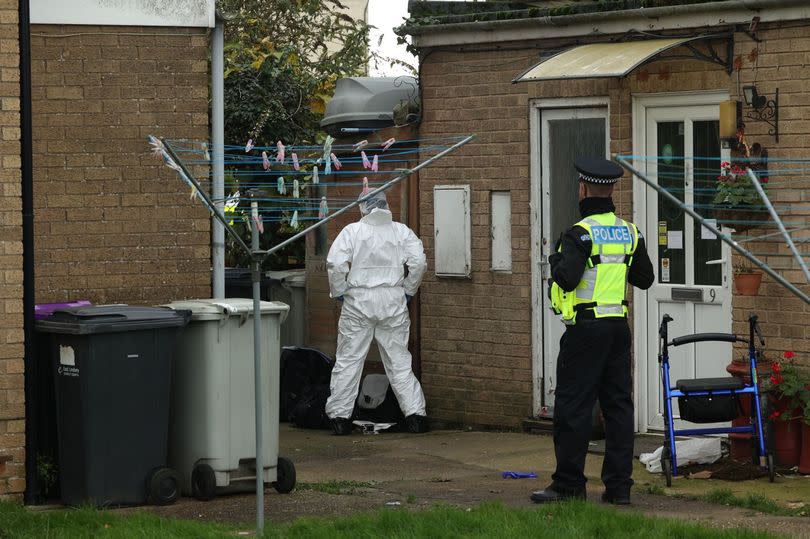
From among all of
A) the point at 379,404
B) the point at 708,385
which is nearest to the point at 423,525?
the point at 708,385

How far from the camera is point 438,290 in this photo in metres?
11.9

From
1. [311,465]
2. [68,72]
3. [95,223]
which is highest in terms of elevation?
[68,72]

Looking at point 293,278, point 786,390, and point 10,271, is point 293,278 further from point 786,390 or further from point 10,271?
point 786,390

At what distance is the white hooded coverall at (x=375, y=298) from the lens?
1148 cm

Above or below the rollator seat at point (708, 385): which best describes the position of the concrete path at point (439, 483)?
below

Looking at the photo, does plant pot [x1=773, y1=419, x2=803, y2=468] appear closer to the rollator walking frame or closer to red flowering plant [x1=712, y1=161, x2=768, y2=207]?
the rollator walking frame

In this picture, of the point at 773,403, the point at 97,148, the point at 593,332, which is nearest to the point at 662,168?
the point at 773,403

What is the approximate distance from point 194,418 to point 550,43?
4274 millimetres

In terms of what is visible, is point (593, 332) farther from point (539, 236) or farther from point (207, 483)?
point (539, 236)

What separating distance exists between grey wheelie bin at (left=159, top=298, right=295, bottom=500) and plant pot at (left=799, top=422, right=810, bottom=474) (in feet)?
10.5

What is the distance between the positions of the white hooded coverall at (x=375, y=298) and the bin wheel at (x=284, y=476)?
10.1ft

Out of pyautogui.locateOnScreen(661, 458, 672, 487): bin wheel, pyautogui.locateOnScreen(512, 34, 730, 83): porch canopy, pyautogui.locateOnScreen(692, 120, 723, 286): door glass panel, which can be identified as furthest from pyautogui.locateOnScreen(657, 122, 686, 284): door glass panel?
pyautogui.locateOnScreen(661, 458, 672, 487): bin wheel

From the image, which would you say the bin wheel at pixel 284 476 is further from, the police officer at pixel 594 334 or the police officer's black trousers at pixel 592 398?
the police officer's black trousers at pixel 592 398

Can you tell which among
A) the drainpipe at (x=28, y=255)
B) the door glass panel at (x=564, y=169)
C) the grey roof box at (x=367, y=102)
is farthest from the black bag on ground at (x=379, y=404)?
the drainpipe at (x=28, y=255)
